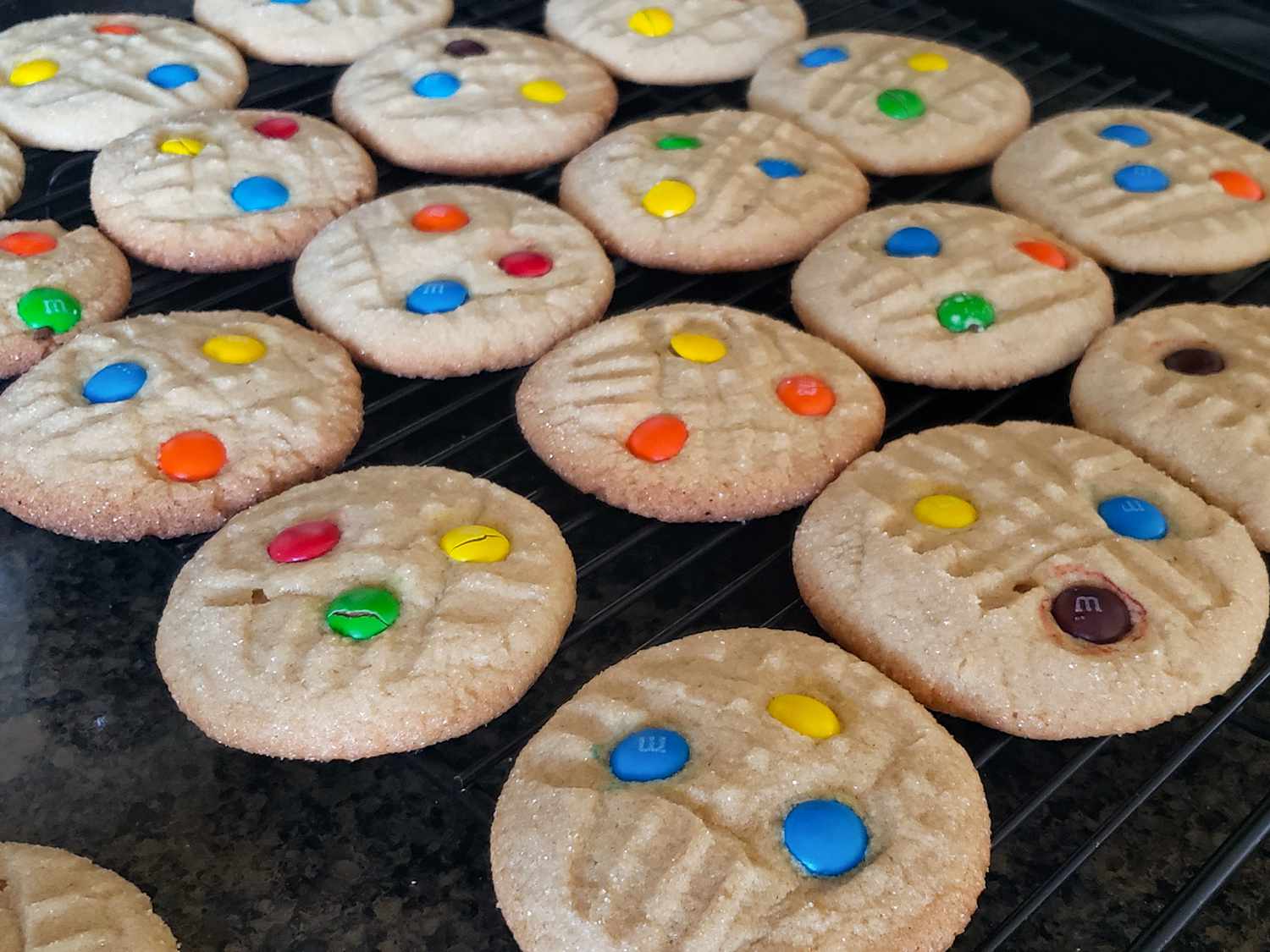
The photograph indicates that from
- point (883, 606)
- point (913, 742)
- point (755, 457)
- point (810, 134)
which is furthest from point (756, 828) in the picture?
point (810, 134)

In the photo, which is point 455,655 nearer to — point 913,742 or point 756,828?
point 756,828

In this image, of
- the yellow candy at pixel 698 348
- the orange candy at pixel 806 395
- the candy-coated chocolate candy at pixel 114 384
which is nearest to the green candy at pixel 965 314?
the orange candy at pixel 806 395

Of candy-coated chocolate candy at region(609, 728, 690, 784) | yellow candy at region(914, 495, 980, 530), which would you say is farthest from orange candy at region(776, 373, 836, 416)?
candy-coated chocolate candy at region(609, 728, 690, 784)

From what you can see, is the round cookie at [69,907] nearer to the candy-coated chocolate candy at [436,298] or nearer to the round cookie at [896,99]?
the candy-coated chocolate candy at [436,298]

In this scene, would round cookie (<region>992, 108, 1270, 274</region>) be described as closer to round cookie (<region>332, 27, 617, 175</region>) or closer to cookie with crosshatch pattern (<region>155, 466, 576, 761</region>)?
round cookie (<region>332, 27, 617, 175</region>)

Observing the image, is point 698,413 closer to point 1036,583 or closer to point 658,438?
point 658,438

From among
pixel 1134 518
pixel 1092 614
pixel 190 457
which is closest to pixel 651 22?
pixel 190 457
